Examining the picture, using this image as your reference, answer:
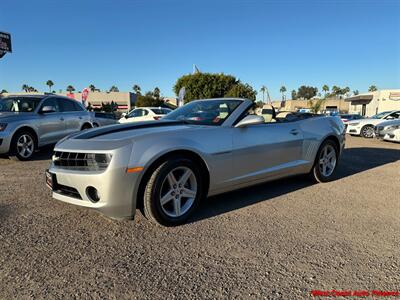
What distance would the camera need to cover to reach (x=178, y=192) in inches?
134

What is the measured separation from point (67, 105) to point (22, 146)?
1959 millimetres

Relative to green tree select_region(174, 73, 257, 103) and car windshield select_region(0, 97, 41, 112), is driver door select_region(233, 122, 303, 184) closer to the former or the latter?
car windshield select_region(0, 97, 41, 112)

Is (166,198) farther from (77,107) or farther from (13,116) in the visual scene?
(77,107)

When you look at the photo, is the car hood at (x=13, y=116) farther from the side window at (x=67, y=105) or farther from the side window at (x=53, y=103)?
the side window at (x=67, y=105)

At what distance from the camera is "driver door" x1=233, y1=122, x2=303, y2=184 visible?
386cm

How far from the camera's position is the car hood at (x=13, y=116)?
Answer: 23.5ft

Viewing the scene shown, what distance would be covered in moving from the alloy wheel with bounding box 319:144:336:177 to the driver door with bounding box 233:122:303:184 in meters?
0.76

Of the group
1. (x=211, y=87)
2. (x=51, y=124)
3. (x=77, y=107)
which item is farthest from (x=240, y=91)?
(x=51, y=124)

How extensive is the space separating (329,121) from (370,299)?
12.7ft

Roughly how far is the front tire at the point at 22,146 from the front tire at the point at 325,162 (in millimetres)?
6380

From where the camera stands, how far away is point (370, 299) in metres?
2.15

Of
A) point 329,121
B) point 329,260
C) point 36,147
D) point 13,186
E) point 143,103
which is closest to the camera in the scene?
point 329,260

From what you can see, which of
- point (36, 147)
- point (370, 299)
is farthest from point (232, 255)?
point (36, 147)

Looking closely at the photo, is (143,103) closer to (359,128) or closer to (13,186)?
(359,128)
